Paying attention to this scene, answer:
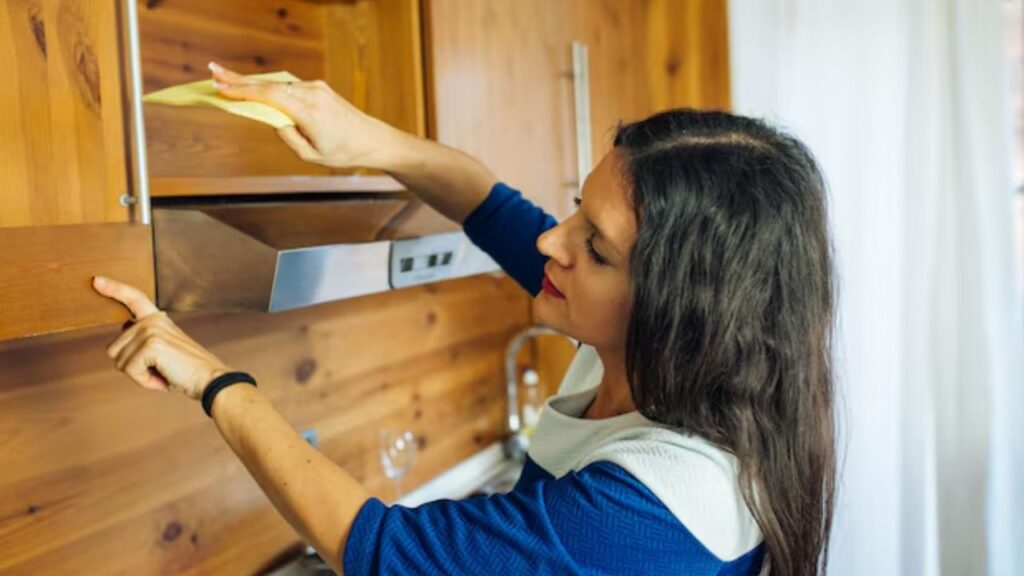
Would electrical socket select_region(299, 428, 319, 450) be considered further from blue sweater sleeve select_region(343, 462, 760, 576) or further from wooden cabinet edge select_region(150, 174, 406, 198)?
blue sweater sleeve select_region(343, 462, 760, 576)

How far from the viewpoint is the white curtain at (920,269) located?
1.58 metres

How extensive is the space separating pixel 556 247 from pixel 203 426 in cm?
74

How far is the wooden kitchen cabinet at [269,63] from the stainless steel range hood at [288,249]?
0.05 metres

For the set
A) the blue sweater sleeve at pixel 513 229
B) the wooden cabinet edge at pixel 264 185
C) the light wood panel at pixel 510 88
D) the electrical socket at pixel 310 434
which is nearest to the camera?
the wooden cabinet edge at pixel 264 185

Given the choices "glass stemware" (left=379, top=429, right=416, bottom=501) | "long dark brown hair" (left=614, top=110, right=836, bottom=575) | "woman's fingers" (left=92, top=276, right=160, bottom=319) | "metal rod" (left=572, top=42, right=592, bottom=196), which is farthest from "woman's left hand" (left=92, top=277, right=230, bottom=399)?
"metal rod" (left=572, top=42, right=592, bottom=196)

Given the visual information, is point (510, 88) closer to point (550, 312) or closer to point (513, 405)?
point (550, 312)

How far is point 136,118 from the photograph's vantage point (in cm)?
86

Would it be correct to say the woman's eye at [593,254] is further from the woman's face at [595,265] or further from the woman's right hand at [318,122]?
the woman's right hand at [318,122]

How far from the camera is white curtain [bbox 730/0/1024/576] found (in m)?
1.58

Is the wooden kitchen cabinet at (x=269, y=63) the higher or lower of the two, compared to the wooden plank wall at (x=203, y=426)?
higher

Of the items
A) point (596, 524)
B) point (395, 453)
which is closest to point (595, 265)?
point (596, 524)

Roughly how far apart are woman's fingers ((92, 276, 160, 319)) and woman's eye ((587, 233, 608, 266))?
45cm

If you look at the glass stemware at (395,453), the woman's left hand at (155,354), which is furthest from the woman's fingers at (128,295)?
the glass stemware at (395,453)

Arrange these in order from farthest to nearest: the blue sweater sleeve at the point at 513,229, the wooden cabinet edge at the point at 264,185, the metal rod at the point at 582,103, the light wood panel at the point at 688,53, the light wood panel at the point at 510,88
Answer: the light wood panel at the point at 688,53, the metal rod at the point at 582,103, the light wood panel at the point at 510,88, the blue sweater sleeve at the point at 513,229, the wooden cabinet edge at the point at 264,185
